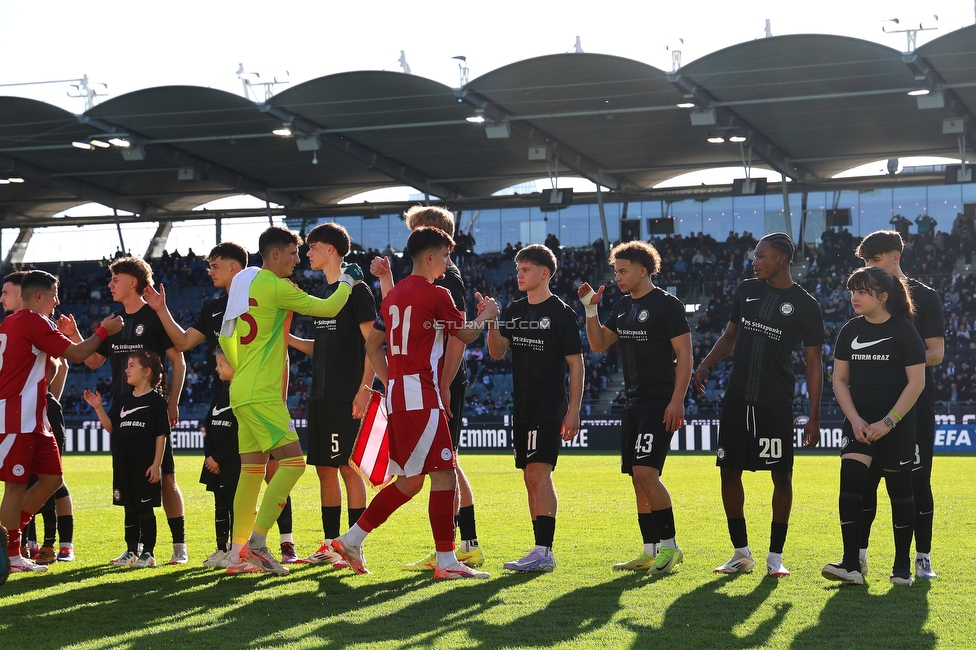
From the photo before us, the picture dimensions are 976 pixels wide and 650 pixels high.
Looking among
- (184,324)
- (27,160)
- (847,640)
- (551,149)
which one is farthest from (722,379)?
(847,640)

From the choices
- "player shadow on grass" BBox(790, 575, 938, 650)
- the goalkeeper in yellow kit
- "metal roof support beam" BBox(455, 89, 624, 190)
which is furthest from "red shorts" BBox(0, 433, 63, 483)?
"metal roof support beam" BBox(455, 89, 624, 190)

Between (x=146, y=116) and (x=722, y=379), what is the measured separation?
16717mm

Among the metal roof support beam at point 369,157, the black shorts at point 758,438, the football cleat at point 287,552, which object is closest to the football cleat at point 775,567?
the black shorts at point 758,438

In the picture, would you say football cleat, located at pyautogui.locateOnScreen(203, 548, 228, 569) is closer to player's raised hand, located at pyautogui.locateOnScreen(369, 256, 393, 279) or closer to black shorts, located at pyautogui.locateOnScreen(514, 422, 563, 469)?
black shorts, located at pyautogui.locateOnScreen(514, 422, 563, 469)

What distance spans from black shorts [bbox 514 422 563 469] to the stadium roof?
16.9 meters

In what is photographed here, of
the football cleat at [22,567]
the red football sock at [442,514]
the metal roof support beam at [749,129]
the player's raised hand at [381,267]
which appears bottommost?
the football cleat at [22,567]

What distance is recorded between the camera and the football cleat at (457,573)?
20.6ft

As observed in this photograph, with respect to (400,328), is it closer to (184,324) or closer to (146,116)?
(146,116)

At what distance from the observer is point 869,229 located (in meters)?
33.4

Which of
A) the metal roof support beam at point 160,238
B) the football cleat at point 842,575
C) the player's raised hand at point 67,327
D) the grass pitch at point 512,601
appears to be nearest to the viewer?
the grass pitch at point 512,601

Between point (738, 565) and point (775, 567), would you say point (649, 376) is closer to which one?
point (738, 565)

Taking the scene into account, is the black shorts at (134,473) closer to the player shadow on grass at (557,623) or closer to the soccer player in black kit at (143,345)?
the soccer player in black kit at (143,345)

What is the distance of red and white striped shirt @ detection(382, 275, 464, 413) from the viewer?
240 inches

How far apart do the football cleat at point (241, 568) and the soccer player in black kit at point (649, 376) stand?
2.34 meters
